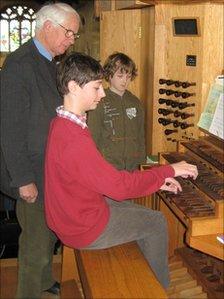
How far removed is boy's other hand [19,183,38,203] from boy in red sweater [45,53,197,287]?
0.98 ft

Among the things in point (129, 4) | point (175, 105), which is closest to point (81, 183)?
point (175, 105)

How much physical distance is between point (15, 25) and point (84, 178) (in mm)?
14123

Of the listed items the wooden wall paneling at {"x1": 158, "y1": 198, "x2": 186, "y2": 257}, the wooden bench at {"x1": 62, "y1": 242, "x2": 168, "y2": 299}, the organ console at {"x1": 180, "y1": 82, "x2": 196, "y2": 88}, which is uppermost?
the organ console at {"x1": 180, "y1": 82, "x2": 196, "y2": 88}

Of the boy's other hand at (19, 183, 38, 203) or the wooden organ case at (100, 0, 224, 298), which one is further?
the boy's other hand at (19, 183, 38, 203)

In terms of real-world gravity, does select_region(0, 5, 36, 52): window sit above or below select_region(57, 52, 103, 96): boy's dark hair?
above

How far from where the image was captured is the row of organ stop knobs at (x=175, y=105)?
117 inches

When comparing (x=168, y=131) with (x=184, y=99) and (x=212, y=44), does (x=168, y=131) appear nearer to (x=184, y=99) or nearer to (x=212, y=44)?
(x=184, y=99)

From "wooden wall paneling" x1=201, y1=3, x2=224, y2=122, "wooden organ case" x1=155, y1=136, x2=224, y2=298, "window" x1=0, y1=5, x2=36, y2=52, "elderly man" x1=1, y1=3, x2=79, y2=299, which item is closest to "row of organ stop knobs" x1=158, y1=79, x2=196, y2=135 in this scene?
"wooden wall paneling" x1=201, y1=3, x2=224, y2=122

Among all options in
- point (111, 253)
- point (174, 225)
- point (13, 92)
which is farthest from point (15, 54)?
point (174, 225)

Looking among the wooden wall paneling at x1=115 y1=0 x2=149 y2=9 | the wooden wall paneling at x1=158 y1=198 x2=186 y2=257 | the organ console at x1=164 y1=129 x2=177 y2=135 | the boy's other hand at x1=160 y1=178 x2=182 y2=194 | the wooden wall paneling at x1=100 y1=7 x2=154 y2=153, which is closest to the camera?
the boy's other hand at x1=160 y1=178 x2=182 y2=194

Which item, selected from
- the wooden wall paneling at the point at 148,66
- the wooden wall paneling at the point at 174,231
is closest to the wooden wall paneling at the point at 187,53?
the wooden wall paneling at the point at 148,66

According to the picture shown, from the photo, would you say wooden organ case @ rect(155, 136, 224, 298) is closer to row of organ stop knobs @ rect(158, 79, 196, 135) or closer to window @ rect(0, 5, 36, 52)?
row of organ stop knobs @ rect(158, 79, 196, 135)

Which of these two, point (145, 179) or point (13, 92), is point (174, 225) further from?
point (13, 92)

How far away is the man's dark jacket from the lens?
221cm
